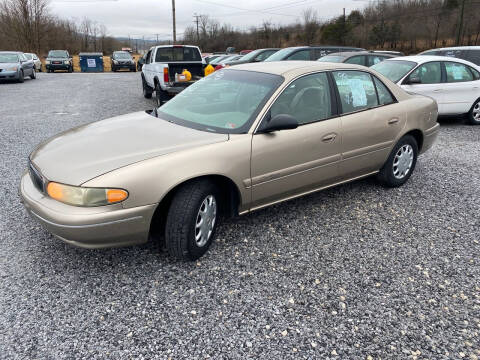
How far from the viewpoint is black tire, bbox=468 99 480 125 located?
8.16 metres

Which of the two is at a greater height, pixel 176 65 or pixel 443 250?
pixel 176 65

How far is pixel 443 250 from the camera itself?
325 centimetres

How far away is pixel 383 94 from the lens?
13.8 ft

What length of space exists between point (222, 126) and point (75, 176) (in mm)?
1260

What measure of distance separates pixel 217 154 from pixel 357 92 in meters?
1.93

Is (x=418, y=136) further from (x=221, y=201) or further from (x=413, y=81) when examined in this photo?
(x=413, y=81)

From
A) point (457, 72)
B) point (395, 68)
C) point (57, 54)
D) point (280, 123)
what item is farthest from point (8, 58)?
point (280, 123)

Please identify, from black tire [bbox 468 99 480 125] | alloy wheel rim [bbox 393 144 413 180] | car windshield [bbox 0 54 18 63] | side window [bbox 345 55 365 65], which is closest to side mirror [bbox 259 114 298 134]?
alloy wheel rim [bbox 393 144 413 180]

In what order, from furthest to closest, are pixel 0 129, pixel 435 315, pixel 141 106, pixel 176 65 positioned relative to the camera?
pixel 141 106 < pixel 176 65 < pixel 0 129 < pixel 435 315

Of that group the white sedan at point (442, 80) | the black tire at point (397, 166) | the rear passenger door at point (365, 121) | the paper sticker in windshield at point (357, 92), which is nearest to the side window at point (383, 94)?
the rear passenger door at point (365, 121)

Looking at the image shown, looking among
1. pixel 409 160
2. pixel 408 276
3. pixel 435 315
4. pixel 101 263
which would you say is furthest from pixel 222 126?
pixel 409 160

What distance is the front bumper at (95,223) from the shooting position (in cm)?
245

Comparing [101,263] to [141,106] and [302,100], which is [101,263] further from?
[141,106]

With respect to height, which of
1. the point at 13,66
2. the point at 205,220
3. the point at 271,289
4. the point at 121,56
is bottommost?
the point at 271,289
